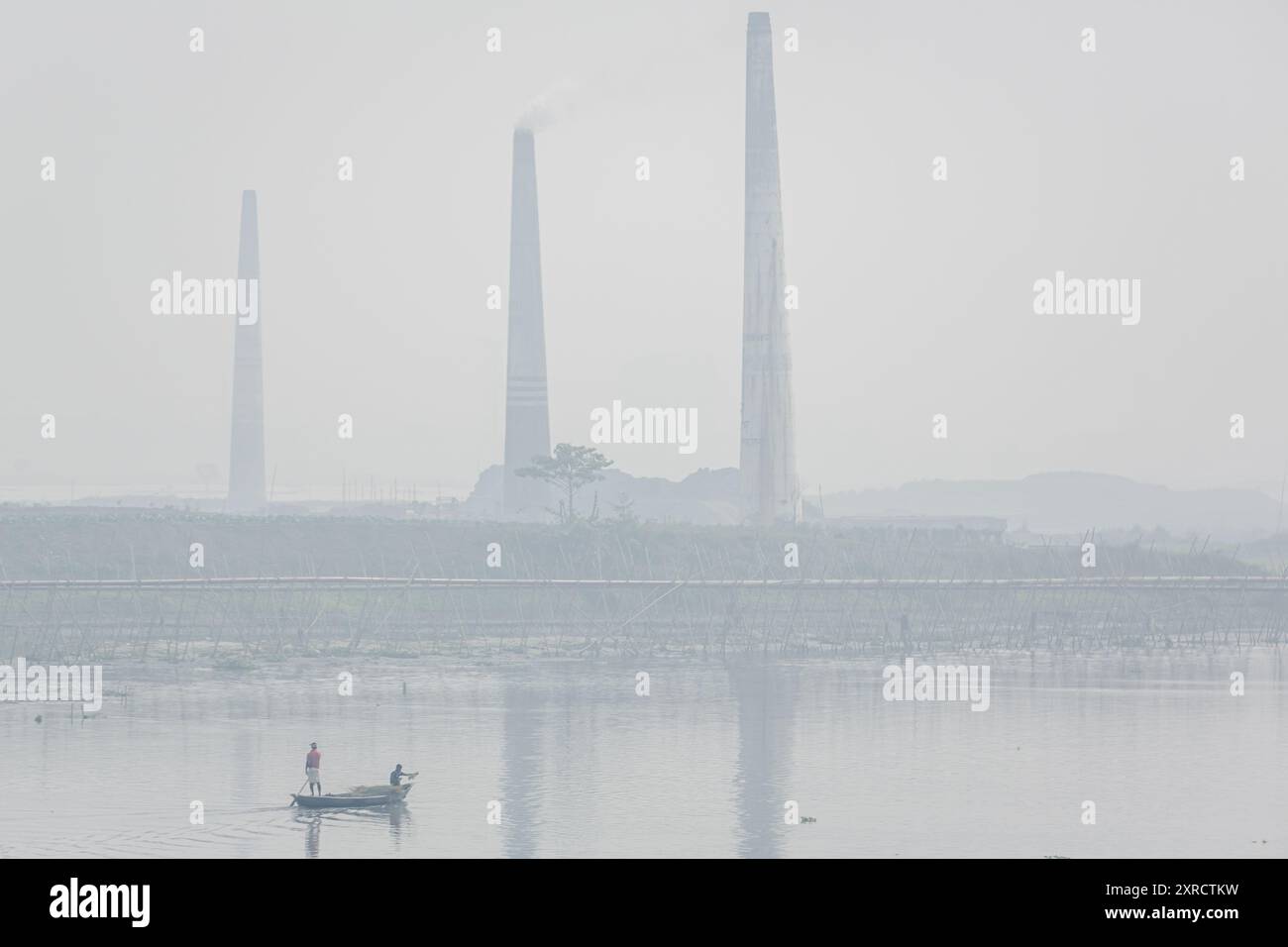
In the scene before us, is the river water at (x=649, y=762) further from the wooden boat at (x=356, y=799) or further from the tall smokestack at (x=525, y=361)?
the tall smokestack at (x=525, y=361)

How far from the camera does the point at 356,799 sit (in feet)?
164

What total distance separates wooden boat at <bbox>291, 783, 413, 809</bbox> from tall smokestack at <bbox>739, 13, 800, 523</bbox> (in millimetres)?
77214

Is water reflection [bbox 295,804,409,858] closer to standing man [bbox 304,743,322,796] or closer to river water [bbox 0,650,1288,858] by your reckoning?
river water [bbox 0,650,1288,858]

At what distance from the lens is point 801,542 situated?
127 m

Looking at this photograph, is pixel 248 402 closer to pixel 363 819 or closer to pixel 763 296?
pixel 763 296

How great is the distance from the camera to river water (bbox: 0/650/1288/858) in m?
47.5

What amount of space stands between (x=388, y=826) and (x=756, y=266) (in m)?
80.3

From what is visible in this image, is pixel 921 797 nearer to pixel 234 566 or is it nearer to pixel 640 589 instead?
pixel 640 589

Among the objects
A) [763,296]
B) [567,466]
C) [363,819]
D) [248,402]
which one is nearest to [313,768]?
[363,819]

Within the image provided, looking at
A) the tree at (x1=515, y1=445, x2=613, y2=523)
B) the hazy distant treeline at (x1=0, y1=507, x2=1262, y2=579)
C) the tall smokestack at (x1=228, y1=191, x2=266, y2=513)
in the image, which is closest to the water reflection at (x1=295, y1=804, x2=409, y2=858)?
the hazy distant treeline at (x1=0, y1=507, x2=1262, y2=579)

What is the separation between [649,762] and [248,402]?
10977 cm

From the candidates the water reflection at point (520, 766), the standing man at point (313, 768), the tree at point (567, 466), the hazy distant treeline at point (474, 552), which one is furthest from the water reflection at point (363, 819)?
the tree at point (567, 466)
